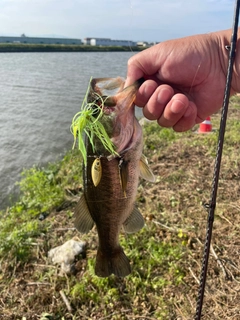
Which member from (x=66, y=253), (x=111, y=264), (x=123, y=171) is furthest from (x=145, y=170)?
(x=66, y=253)

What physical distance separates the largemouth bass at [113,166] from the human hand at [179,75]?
7.1 inches

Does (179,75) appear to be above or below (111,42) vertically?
below

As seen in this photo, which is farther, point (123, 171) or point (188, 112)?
point (188, 112)

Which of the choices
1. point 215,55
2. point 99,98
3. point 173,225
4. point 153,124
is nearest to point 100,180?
point 99,98

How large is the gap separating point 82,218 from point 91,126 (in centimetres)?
74

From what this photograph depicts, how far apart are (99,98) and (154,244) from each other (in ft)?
8.14

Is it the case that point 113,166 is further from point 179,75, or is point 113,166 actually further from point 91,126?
point 179,75

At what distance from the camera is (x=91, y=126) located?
6.35 ft

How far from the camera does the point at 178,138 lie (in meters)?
8.05

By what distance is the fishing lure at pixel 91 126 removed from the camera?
1.95m

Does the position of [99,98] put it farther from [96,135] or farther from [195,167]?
[195,167]

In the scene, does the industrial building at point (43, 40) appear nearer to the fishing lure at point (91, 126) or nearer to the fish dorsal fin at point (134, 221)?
the fish dorsal fin at point (134, 221)

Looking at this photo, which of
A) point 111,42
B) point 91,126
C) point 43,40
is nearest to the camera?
point 91,126

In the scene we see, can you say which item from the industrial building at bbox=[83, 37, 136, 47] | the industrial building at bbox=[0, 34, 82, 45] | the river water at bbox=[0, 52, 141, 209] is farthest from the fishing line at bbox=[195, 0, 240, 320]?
the industrial building at bbox=[0, 34, 82, 45]
